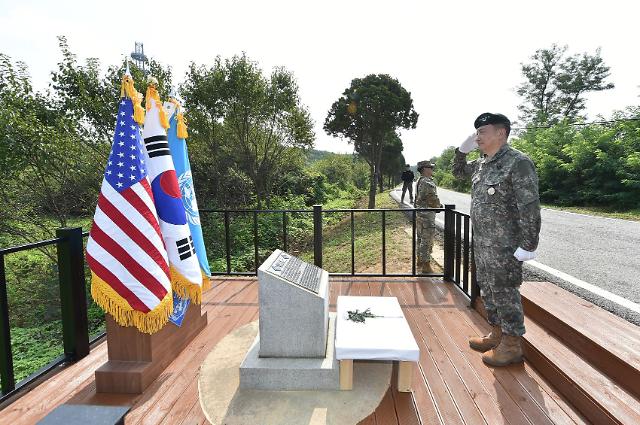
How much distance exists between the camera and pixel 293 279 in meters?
2.31

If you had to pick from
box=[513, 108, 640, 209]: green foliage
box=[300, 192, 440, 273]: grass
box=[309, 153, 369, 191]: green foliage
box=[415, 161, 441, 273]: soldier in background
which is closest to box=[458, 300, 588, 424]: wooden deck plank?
box=[415, 161, 441, 273]: soldier in background

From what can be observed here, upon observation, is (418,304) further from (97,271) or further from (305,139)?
(305,139)

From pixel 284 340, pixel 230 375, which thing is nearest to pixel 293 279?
pixel 284 340

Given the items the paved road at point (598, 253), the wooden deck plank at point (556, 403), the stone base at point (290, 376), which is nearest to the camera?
the wooden deck plank at point (556, 403)

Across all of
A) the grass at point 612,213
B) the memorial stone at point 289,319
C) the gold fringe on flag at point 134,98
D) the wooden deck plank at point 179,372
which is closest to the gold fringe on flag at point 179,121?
the gold fringe on flag at point 134,98

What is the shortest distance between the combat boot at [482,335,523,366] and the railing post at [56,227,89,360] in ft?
9.73

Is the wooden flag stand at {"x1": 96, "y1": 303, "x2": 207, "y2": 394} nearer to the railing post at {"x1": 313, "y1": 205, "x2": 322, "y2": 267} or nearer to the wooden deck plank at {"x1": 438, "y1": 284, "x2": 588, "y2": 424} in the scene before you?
the railing post at {"x1": 313, "y1": 205, "x2": 322, "y2": 267}

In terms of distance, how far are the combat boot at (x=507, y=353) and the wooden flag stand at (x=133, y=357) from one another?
227 cm

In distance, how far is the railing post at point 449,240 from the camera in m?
4.04

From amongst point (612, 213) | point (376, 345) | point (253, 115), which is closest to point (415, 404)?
point (376, 345)

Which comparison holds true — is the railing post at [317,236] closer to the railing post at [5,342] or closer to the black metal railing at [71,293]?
the black metal railing at [71,293]

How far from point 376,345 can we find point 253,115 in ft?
36.2

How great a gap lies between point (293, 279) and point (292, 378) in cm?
61

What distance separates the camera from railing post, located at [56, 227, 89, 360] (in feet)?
8.09
